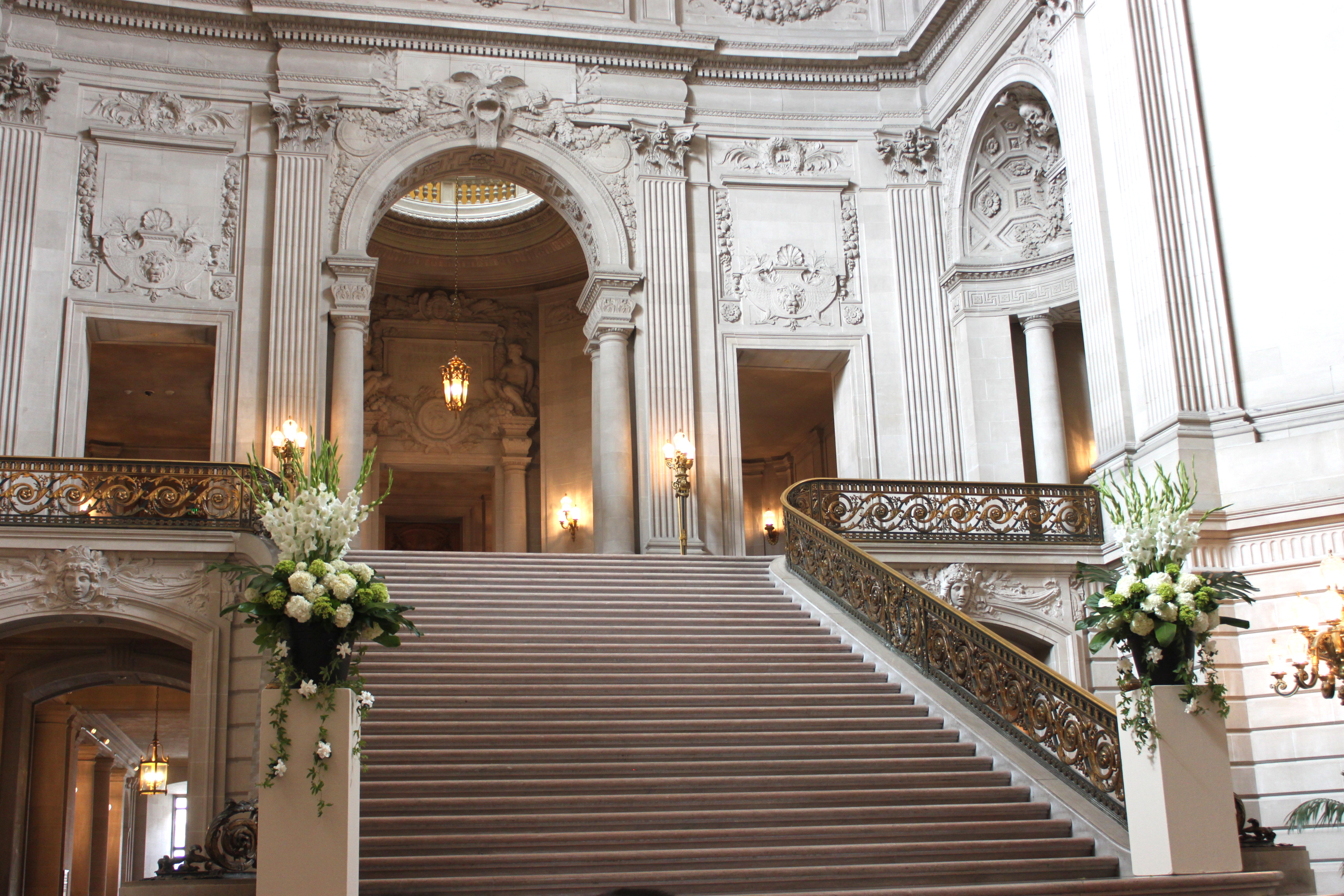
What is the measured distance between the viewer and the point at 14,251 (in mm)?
17094

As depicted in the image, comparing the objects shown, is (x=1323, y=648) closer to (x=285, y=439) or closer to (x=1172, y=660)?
(x=1172, y=660)

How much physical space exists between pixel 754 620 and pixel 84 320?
10.0 meters

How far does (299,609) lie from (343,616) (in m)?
0.23

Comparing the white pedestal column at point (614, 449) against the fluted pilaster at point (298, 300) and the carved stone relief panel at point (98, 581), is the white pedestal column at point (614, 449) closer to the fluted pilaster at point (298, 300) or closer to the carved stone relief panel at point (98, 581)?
the fluted pilaster at point (298, 300)

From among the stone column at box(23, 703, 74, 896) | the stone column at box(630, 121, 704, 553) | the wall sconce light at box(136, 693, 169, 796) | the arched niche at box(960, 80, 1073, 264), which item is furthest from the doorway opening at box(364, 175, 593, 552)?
the arched niche at box(960, 80, 1073, 264)

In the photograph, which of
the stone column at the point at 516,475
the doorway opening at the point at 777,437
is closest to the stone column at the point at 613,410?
the doorway opening at the point at 777,437

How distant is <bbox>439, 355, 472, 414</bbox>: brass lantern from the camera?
18.9 metres

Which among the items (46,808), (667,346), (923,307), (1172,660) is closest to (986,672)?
(1172,660)

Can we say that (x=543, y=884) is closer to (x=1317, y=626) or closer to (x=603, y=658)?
(x=603, y=658)

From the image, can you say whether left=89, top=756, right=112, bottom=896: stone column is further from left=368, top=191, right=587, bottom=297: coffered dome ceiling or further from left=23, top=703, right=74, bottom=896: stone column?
left=368, top=191, right=587, bottom=297: coffered dome ceiling

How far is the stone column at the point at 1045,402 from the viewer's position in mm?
18453

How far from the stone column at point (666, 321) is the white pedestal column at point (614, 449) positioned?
340 mm

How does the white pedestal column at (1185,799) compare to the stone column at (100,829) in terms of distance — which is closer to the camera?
the white pedestal column at (1185,799)

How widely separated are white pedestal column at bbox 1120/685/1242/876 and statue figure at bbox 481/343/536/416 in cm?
1685
